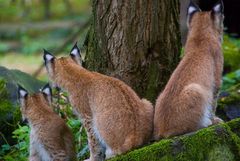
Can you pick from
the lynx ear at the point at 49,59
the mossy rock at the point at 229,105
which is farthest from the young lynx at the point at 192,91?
the mossy rock at the point at 229,105

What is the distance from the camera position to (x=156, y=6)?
25.0 ft

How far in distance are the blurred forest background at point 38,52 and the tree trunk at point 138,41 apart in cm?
91

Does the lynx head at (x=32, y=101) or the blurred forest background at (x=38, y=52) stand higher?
the lynx head at (x=32, y=101)

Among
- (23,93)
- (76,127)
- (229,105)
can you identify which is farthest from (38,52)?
(23,93)

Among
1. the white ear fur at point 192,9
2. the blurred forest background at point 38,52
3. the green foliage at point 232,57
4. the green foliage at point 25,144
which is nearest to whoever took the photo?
the white ear fur at point 192,9

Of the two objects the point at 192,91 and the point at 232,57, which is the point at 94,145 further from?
the point at 232,57

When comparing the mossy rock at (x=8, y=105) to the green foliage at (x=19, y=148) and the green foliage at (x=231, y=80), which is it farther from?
the green foliage at (x=231, y=80)

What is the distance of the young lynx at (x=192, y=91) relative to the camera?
647 cm

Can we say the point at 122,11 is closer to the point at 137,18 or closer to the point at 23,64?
the point at 137,18

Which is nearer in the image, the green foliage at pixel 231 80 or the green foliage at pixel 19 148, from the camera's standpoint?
the green foliage at pixel 19 148

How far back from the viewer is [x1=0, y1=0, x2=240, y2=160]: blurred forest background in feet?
27.5

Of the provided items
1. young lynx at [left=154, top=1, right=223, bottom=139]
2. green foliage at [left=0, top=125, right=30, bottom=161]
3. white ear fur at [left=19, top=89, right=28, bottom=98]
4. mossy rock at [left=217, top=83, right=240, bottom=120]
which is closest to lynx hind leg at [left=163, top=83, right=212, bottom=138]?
young lynx at [left=154, top=1, right=223, bottom=139]

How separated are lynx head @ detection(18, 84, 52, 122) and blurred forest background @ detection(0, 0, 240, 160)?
523mm

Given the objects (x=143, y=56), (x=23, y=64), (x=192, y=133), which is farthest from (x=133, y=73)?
(x=23, y=64)
